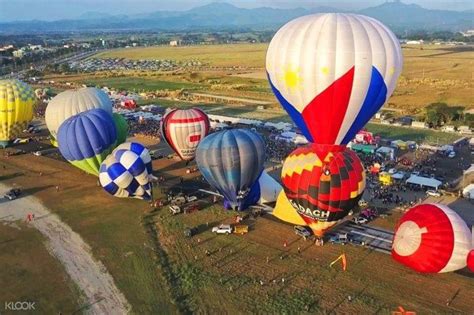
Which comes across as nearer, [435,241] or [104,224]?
[435,241]

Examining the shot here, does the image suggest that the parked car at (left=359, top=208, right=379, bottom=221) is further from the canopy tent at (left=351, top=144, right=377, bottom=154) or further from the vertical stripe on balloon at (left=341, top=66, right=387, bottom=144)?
the canopy tent at (left=351, top=144, right=377, bottom=154)

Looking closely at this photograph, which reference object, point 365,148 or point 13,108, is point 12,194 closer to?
point 13,108

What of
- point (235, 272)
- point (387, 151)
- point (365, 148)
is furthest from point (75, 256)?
point (387, 151)

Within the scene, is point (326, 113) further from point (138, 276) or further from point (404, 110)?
point (404, 110)

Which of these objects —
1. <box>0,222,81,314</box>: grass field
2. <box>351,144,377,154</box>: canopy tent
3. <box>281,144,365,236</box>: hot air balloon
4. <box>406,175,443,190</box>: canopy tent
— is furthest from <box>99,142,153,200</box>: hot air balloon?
<box>351,144,377,154</box>: canopy tent

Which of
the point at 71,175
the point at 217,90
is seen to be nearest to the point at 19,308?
the point at 71,175
